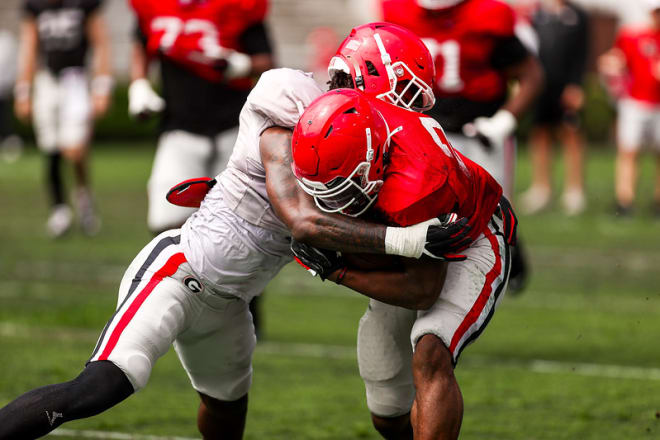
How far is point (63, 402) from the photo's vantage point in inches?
128

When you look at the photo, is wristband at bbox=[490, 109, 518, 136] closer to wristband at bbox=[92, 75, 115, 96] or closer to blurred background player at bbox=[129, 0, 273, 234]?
blurred background player at bbox=[129, 0, 273, 234]

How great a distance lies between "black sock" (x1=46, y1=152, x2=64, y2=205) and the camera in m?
10.4

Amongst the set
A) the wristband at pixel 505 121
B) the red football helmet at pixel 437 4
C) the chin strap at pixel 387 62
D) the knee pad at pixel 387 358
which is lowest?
the wristband at pixel 505 121

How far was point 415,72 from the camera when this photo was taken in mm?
3719

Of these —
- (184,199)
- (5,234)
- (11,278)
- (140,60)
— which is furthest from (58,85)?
(184,199)

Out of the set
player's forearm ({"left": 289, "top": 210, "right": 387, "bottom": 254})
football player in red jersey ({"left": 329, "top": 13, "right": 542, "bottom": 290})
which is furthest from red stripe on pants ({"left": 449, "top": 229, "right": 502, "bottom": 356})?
football player in red jersey ({"left": 329, "top": 13, "right": 542, "bottom": 290})

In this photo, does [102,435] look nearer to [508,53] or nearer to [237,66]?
[237,66]

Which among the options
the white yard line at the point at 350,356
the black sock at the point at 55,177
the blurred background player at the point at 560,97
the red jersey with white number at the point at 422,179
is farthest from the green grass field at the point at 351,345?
the blurred background player at the point at 560,97

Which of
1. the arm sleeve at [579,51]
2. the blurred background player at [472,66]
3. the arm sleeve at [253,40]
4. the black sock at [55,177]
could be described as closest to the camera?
the blurred background player at [472,66]

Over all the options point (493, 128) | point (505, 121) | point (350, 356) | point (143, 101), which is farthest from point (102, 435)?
point (505, 121)

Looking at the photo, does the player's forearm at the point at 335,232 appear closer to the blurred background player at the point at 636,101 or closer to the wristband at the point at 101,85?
the wristband at the point at 101,85

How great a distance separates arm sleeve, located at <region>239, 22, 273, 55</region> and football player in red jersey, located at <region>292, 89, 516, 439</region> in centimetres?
279

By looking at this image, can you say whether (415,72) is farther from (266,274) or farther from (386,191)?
(266,274)

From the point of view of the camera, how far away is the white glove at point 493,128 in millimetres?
5895
